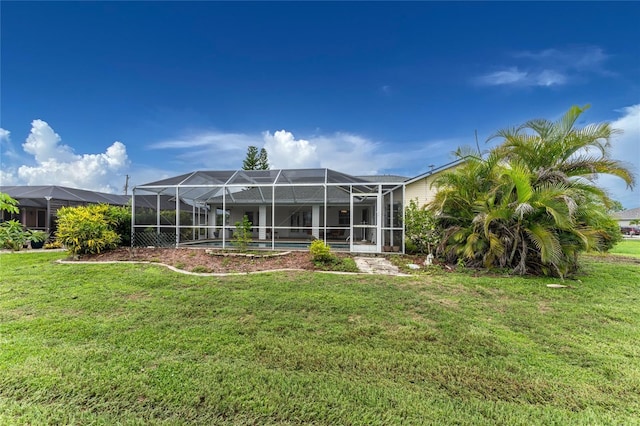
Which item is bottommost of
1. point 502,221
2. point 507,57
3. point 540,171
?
Answer: point 502,221

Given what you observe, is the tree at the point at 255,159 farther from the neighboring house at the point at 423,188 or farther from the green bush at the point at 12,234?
the green bush at the point at 12,234

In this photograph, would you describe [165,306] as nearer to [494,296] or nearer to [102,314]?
[102,314]

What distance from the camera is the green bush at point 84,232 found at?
9.74 meters

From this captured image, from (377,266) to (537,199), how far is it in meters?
4.81

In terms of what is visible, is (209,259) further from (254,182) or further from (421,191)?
(421,191)

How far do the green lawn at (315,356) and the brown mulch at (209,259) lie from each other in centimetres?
227

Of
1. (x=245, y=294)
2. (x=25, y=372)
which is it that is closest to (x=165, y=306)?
(x=245, y=294)

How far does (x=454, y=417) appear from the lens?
2.26m

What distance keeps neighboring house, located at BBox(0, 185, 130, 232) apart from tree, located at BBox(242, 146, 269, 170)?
1991 centimetres

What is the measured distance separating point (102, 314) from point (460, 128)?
59.0ft

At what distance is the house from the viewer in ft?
39.9

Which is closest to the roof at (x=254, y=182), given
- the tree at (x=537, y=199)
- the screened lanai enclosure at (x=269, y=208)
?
the screened lanai enclosure at (x=269, y=208)

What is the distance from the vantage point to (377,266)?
8969mm

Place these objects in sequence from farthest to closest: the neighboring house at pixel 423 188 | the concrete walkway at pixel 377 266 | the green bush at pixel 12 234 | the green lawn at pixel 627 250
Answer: the neighboring house at pixel 423 188, the green lawn at pixel 627 250, the concrete walkway at pixel 377 266, the green bush at pixel 12 234
